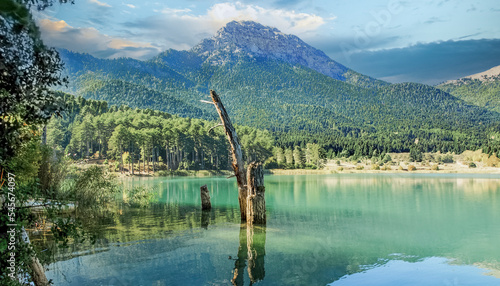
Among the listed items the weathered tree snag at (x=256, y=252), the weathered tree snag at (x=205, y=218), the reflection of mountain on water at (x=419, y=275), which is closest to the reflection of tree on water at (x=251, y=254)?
the weathered tree snag at (x=256, y=252)

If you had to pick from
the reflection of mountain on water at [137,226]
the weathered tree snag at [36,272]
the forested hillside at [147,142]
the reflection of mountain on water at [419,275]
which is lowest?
the reflection of mountain on water at [419,275]

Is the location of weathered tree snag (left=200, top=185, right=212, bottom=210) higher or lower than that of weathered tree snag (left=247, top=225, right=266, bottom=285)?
higher

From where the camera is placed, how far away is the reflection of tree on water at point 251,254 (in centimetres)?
843

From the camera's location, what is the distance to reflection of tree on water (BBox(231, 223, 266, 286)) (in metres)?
8.43

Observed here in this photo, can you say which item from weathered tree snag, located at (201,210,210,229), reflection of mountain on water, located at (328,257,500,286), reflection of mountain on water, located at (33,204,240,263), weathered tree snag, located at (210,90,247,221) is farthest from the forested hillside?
reflection of mountain on water, located at (328,257,500,286)

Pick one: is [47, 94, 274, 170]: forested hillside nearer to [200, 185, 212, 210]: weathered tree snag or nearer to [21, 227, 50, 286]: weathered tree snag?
[200, 185, 212, 210]: weathered tree snag

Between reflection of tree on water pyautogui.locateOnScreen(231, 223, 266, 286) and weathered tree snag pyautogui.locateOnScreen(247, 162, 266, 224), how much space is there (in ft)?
1.46

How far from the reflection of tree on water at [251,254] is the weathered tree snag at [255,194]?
0.44m

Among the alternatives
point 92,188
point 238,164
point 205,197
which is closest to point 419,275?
point 238,164

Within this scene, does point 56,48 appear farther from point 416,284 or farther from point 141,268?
point 416,284

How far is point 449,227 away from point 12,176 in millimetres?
16694

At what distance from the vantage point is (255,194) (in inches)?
585

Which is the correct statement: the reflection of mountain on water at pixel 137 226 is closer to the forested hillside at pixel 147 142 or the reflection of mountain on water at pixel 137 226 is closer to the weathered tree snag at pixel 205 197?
the weathered tree snag at pixel 205 197

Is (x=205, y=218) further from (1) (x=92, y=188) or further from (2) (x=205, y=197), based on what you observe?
(1) (x=92, y=188)
